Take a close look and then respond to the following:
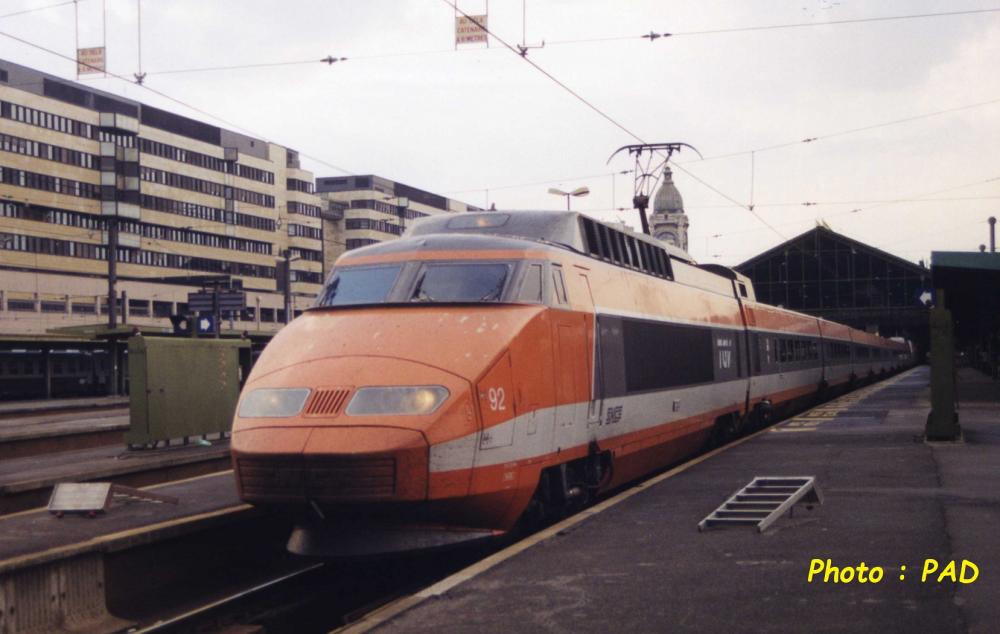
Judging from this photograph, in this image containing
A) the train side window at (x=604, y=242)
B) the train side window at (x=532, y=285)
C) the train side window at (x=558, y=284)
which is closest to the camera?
the train side window at (x=532, y=285)

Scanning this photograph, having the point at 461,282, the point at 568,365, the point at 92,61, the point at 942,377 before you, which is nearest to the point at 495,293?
the point at 461,282

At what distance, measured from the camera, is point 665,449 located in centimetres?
1769

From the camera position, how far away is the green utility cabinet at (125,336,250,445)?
2198cm

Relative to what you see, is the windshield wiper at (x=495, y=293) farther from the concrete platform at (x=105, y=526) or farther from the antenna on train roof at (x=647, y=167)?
the antenna on train roof at (x=647, y=167)

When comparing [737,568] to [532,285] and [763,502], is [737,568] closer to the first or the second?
[763,502]

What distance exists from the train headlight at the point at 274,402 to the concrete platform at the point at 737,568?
234cm

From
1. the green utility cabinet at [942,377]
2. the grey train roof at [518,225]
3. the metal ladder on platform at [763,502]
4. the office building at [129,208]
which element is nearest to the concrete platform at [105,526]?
the grey train roof at [518,225]

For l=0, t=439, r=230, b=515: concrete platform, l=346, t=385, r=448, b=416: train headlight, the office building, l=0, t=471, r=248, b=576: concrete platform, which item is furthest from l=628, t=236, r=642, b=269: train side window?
the office building

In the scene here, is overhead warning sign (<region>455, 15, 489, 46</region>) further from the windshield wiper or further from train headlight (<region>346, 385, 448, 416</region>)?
train headlight (<region>346, 385, 448, 416</region>)

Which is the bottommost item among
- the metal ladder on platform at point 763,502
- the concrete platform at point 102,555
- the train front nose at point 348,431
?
the concrete platform at point 102,555

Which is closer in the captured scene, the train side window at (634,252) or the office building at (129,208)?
the train side window at (634,252)

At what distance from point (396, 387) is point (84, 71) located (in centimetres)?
1814

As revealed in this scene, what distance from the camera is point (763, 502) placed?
11.9 m

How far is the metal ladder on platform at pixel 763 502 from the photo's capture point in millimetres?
11336
